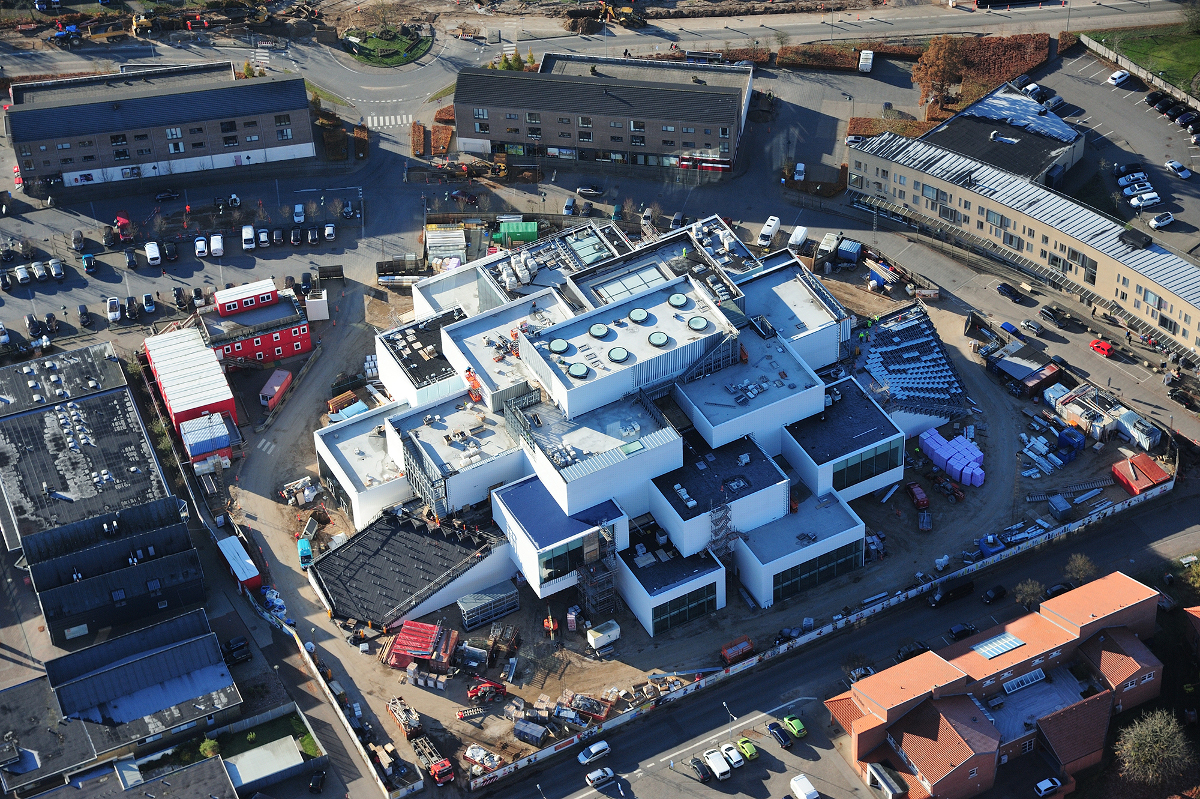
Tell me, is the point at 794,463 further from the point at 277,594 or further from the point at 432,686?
the point at 277,594

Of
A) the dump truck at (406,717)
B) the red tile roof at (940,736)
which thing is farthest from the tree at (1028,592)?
the dump truck at (406,717)

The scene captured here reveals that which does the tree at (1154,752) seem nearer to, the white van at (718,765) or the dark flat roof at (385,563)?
the white van at (718,765)

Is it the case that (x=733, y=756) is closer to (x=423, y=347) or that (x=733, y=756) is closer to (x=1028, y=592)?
(x=1028, y=592)

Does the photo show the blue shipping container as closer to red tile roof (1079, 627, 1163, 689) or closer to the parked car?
the parked car

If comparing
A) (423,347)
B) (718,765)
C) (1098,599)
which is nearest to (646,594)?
(718,765)

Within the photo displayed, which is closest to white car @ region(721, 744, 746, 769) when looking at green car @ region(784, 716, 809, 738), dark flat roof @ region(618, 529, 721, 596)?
green car @ region(784, 716, 809, 738)

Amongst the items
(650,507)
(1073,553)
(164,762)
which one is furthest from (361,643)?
(1073,553)

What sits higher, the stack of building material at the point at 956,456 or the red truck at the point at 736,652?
the stack of building material at the point at 956,456
